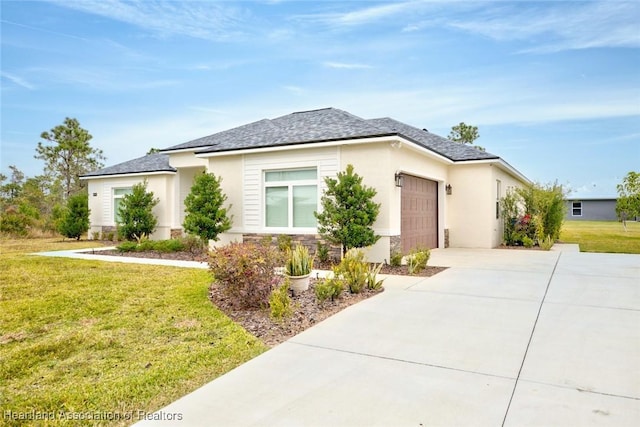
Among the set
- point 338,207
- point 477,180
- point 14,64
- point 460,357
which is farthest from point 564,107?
point 14,64

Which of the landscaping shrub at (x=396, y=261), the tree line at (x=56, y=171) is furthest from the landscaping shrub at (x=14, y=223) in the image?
the landscaping shrub at (x=396, y=261)

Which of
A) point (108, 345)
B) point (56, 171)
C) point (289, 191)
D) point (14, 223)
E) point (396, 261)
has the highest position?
point (56, 171)

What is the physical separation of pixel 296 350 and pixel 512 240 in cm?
1449

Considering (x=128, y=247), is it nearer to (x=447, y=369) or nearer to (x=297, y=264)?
(x=297, y=264)

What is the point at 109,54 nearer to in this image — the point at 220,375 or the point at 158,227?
the point at 158,227

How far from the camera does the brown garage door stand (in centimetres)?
1213

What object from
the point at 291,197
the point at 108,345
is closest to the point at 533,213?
the point at 291,197

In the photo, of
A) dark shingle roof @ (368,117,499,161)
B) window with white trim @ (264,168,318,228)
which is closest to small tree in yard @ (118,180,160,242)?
window with white trim @ (264,168,318,228)

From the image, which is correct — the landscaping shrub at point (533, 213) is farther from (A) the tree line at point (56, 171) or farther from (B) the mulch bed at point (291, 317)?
(A) the tree line at point (56, 171)

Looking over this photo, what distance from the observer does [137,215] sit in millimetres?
16188

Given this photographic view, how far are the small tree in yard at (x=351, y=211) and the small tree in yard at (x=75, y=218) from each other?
14479 millimetres

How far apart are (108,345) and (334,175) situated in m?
7.42

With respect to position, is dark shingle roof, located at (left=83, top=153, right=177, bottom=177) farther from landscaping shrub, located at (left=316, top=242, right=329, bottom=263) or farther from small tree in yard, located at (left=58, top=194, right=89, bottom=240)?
landscaping shrub, located at (left=316, top=242, right=329, bottom=263)

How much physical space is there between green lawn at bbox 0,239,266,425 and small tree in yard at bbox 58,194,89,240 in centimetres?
1199
